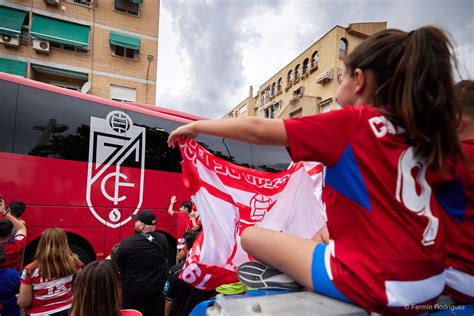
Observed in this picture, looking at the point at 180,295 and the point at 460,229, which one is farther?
the point at 180,295

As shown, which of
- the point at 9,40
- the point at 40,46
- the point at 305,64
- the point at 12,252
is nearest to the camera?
the point at 12,252

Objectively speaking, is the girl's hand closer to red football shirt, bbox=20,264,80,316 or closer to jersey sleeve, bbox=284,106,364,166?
jersey sleeve, bbox=284,106,364,166

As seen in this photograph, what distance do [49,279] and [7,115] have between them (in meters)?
3.04

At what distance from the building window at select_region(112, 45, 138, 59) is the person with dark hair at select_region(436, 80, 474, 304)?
1867 cm

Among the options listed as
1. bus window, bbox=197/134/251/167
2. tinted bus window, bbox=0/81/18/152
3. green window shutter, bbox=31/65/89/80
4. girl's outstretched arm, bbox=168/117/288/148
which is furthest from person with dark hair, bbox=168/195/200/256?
green window shutter, bbox=31/65/89/80

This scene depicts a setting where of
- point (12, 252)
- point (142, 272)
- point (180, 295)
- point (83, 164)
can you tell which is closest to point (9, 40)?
point (83, 164)

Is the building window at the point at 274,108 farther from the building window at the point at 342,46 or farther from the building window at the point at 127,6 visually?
the building window at the point at 127,6

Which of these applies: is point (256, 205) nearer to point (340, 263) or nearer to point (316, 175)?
point (316, 175)

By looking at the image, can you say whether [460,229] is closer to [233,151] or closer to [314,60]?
[233,151]

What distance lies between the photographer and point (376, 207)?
116cm

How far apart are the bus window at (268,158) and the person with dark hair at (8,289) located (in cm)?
500

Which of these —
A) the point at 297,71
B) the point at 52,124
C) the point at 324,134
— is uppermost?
the point at 297,71

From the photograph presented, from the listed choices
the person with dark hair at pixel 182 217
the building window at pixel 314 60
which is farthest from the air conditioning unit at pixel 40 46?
the building window at pixel 314 60

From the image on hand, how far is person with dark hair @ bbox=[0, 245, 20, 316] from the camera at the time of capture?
9.95ft
